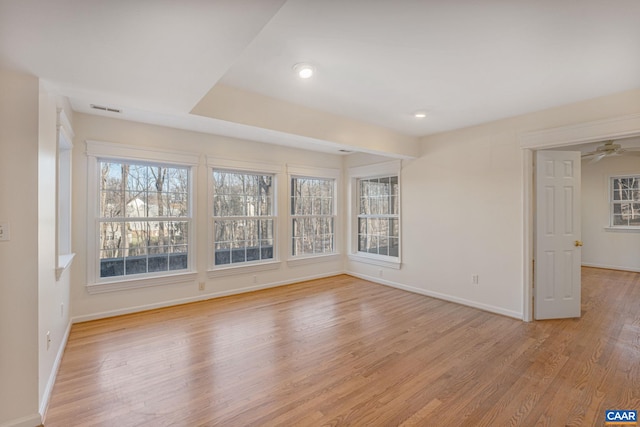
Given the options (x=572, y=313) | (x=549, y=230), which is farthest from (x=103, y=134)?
(x=572, y=313)

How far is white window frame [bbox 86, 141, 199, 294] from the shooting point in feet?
11.2

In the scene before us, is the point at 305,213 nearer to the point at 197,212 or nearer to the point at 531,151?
the point at 197,212

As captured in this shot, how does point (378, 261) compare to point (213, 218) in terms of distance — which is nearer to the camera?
point (213, 218)

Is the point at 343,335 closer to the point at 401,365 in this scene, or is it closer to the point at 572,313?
the point at 401,365

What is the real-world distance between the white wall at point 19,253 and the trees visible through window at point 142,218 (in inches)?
74.3

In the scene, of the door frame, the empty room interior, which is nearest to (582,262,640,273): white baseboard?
the empty room interior

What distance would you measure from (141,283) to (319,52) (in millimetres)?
3472

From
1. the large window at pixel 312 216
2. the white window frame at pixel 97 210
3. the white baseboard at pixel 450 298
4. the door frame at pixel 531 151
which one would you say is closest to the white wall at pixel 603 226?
the door frame at pixel 531 151

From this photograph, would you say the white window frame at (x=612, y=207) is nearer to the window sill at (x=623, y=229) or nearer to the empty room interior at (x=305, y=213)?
the window sill at (x=623, y=229)

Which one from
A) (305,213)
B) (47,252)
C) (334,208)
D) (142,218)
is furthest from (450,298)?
(47,252)

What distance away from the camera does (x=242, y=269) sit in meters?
4.59

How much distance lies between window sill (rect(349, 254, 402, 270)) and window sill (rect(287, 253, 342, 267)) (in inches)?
12.9

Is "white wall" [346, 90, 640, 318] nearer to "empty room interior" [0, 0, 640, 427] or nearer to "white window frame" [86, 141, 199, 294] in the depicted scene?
"empty room interior" [0, 0, 640, 427]

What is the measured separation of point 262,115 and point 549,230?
363cm
